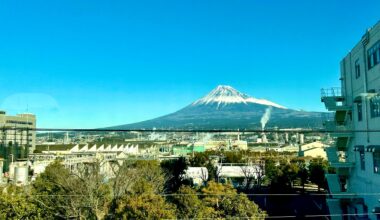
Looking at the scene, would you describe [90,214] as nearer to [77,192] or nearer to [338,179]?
[77,192]

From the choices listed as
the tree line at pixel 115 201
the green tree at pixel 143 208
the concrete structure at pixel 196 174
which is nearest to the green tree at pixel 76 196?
the tree line at pixel 115 201

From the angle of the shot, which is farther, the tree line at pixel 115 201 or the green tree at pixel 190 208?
the green tree at pixel 190 208

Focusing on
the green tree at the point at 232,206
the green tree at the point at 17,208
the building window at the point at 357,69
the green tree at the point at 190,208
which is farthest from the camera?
the building window at the point at 357,69

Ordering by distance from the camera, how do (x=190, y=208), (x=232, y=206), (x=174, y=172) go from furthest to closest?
(x=174, y=172)
(x=232, y=206)
(x=190, y=208)

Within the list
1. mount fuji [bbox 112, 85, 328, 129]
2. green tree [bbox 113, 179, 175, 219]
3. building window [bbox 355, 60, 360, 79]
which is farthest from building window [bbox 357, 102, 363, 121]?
mount fuji [bbox 112, 85, 328, 129]

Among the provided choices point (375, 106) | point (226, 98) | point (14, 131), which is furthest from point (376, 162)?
point (226, 98)

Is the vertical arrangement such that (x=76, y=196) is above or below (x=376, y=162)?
below

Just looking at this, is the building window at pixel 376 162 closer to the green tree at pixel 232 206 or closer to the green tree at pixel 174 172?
the green tree at pixel 232 206

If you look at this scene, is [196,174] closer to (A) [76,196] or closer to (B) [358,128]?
(A) [76,196]
